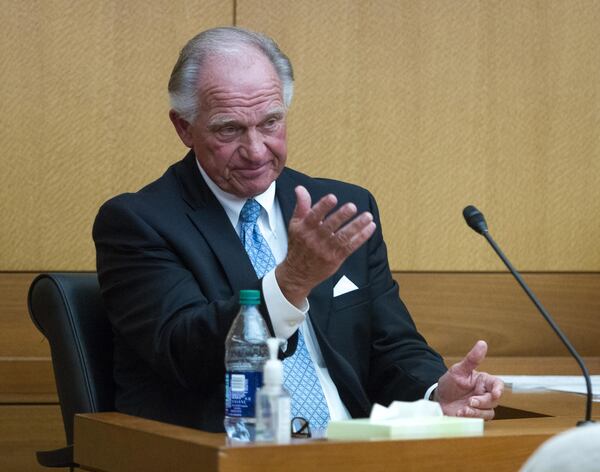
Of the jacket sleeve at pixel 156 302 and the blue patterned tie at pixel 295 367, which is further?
the blue patterned tie at pixel 295 367

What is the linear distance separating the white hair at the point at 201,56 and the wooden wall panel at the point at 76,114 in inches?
32.7

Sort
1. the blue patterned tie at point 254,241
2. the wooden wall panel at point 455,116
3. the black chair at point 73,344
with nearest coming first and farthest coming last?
1. the black chair at point 73,344
2. the blue patterned tie at point 254,241
3. the wooden wall panel at point 455,116

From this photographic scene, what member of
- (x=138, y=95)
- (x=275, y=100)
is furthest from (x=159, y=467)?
(x=138, y=95)

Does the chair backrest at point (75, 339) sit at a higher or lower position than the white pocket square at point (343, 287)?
lower

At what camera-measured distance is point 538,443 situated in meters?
1.84

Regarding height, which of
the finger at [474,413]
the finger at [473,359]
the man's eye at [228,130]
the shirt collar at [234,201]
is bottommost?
the finger at [474,413]

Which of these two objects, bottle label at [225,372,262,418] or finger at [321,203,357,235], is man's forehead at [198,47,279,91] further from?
bottle label at [225,372,262,418]

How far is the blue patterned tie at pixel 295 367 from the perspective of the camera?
7.98 feet

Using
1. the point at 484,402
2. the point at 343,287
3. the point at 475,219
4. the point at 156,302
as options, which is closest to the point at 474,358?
the point at 484,402

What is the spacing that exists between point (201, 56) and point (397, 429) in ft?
3.81

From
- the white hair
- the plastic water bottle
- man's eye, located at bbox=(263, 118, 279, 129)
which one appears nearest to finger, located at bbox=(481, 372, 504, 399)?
the plastic water bottle

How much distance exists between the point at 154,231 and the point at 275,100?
402 millimetres

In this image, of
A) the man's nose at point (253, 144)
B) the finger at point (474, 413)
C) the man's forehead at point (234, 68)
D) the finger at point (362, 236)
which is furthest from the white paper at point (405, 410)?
the man's forehead at point (234, 68)

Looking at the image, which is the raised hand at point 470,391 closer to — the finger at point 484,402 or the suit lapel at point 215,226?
the finger at point 484,402
